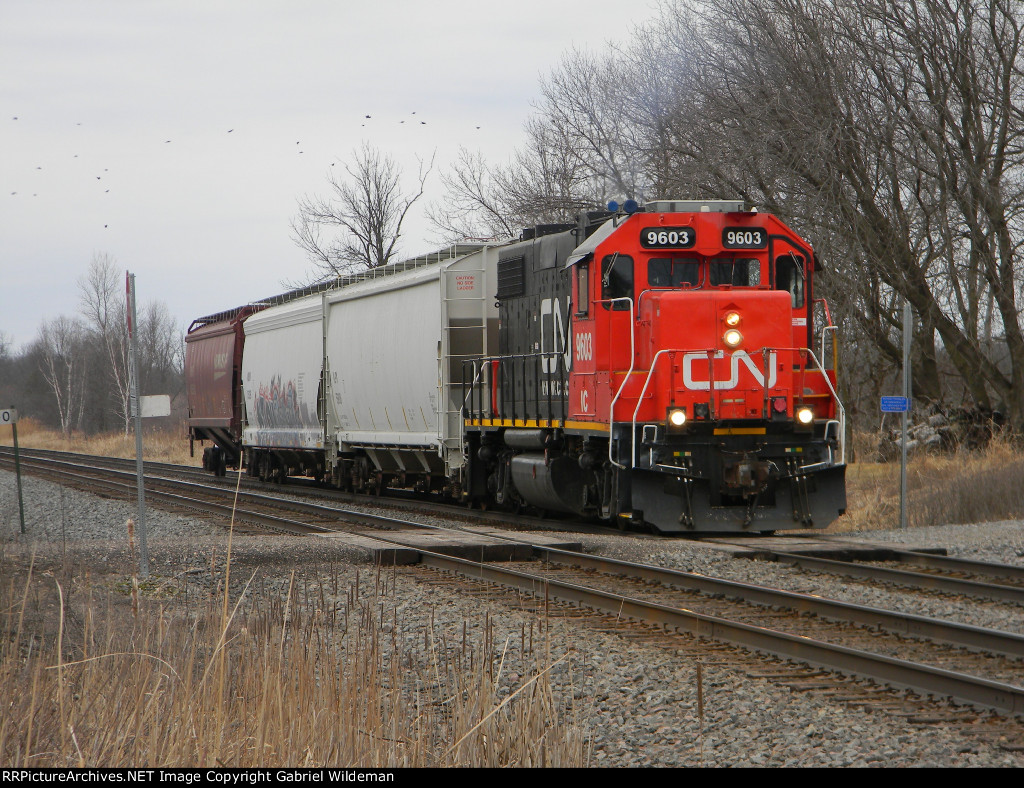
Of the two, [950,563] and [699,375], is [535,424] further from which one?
[950,563]

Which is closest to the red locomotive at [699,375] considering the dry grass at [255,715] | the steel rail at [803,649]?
the steel rail at [803,649]

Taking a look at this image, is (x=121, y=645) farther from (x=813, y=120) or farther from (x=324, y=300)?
(x=813, y=120)

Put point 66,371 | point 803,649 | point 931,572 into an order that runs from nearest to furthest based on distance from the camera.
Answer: point 803,649 → point 931,572 → point 66,371

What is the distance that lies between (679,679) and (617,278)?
269 inches

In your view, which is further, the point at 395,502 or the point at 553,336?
the point at 395,502

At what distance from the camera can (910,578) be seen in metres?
9.38

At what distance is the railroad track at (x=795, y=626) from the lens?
5.84 meters

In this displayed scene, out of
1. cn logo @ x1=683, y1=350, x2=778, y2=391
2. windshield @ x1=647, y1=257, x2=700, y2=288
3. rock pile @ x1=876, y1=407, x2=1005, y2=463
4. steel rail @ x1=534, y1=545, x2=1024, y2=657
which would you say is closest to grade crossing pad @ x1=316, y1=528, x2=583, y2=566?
Result: steel rail @ x1=534, y1=545, x2=1024, y2=657

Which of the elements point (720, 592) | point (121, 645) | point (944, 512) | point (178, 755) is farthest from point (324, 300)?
point (178, 755)

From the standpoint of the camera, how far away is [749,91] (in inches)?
867

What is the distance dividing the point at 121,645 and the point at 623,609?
3.70m

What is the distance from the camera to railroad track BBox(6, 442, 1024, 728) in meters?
5.84

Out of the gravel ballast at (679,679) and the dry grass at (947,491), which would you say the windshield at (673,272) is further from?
the dry grass at (947,491)

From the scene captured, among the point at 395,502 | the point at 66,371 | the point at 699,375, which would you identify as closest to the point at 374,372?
the point at 395,502
